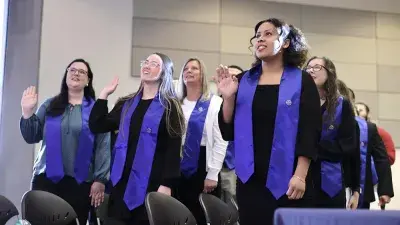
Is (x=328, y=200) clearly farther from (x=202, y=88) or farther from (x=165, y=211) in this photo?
(x=202, y=88)

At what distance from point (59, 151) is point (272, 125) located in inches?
60.8

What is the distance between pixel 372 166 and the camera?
3883 millimetres

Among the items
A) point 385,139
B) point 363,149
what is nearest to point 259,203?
point 363,149

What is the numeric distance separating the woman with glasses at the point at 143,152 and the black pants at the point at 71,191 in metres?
0.39

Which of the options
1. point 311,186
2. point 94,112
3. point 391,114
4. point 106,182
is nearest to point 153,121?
point 94,112

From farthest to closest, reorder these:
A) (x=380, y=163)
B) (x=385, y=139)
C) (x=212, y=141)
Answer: (x=385, y=139), (x=380, y=163), (x=212, y=141)

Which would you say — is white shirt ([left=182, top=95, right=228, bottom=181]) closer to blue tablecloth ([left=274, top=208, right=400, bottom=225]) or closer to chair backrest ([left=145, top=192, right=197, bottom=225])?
chair backrest ([left=145, top=192, right=197, bottom=225])

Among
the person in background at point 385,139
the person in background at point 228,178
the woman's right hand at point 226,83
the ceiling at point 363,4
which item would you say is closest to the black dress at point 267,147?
Answer: the woman's right hand at point 226,83

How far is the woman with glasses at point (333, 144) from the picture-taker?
8.17 feet

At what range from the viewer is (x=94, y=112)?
2869mm

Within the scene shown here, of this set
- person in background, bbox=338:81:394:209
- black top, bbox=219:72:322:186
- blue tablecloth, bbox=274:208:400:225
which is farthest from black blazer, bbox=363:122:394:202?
blue tablecloth, bbox=274:208:400:225

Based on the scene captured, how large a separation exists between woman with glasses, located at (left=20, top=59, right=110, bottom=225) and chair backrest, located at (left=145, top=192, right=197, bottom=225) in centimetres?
91

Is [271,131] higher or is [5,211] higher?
[271,131]

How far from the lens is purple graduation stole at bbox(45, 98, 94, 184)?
3.05 meters
